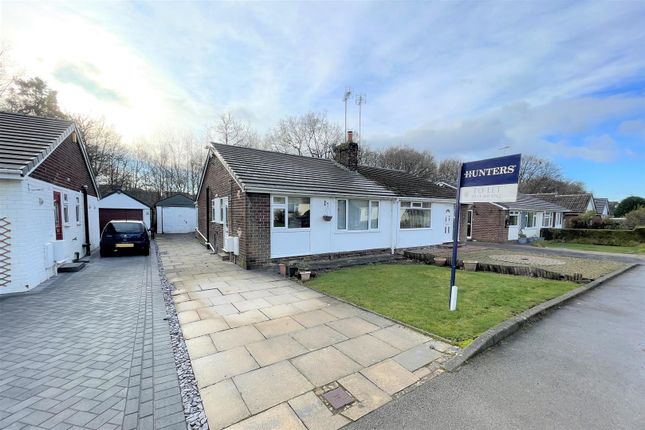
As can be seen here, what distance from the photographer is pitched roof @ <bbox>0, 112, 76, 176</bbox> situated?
5.96 metres

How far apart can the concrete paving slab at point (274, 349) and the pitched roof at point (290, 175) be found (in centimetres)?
548

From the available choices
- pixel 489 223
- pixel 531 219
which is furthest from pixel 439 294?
pixel 531 219

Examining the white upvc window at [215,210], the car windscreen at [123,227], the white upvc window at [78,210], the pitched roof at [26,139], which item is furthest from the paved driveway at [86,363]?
the white upvc window at [215,210]

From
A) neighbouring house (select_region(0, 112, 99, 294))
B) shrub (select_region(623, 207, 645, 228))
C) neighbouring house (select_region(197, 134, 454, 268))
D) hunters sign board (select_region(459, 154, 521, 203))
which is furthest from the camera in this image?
shrub (select_region(623, 207, 645, 228))

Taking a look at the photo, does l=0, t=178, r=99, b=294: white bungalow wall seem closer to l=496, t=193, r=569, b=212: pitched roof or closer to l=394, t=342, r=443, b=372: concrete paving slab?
l=394, t=342, r=443, b=372: concrete paving slab

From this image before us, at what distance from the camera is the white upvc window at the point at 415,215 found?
42.7ft

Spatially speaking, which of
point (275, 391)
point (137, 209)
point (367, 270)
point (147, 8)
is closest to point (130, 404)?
point (275, 391)

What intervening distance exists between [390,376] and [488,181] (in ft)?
12.1

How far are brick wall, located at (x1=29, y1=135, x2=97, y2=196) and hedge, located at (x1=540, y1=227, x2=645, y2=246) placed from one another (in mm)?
30505

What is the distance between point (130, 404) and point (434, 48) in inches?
440

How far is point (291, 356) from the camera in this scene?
11.4 ft

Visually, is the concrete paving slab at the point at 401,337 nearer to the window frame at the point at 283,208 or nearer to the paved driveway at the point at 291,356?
the paved driveway at the point at 291,356

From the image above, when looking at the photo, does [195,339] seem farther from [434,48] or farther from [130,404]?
[434,48]

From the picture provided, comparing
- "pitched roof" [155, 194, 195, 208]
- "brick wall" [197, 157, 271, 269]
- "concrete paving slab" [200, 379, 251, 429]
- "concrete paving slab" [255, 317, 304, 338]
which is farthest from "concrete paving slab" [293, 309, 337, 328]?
"pitched roof" [155, 194, 195, 208]
